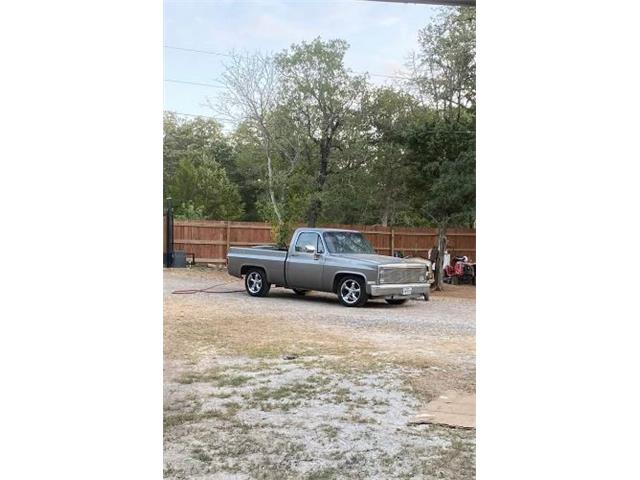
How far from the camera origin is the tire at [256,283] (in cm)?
277

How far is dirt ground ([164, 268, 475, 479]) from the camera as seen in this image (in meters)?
2.00

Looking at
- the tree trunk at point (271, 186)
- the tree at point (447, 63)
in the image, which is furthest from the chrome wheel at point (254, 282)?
the tree at point (447, 63)

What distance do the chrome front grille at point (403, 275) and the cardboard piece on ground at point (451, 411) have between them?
556mm

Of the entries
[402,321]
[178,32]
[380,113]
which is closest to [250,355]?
[402,321]

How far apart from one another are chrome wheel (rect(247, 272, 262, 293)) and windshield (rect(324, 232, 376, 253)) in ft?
1.10

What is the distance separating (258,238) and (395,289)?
653 mm

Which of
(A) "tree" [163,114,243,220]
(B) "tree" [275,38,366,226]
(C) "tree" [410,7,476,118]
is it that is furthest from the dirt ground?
(C) "tree" [410,7,476,118]

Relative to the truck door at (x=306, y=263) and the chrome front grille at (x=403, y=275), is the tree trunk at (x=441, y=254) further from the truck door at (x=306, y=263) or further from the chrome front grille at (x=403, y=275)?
the truck door at (x=306, y=263)

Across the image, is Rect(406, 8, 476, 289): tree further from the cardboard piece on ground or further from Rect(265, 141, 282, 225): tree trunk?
the cardboard piece on ground

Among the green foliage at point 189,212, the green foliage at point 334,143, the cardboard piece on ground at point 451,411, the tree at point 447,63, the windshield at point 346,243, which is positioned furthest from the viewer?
the tree at point 447,63
